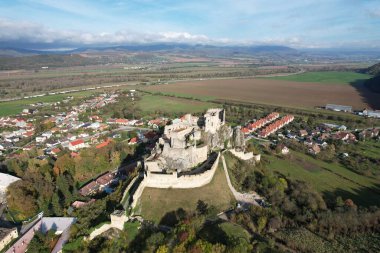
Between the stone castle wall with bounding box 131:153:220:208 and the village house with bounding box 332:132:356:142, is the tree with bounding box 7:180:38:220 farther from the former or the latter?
the village house with bounding box 332:132:356:142

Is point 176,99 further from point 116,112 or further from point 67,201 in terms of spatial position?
point 67,201

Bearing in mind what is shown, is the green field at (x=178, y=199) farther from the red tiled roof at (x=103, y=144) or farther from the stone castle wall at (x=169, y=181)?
the red tiled roof at (x=103, y=144)

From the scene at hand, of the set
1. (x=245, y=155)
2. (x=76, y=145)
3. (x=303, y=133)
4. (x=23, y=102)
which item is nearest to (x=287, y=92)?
(x=303, y=133)

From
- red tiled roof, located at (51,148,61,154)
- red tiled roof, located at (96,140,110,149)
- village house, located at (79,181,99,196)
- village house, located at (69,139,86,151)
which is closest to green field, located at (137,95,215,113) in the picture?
red tiled roof, located at (96,140,110,149)

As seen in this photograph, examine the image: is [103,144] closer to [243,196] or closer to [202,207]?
[243,196]

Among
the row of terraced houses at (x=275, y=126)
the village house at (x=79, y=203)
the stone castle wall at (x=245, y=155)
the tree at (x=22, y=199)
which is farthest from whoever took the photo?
the row of terraced houses at (x=275, y=126)

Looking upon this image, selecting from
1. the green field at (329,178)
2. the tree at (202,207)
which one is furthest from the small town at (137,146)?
the green field at (329,178)
